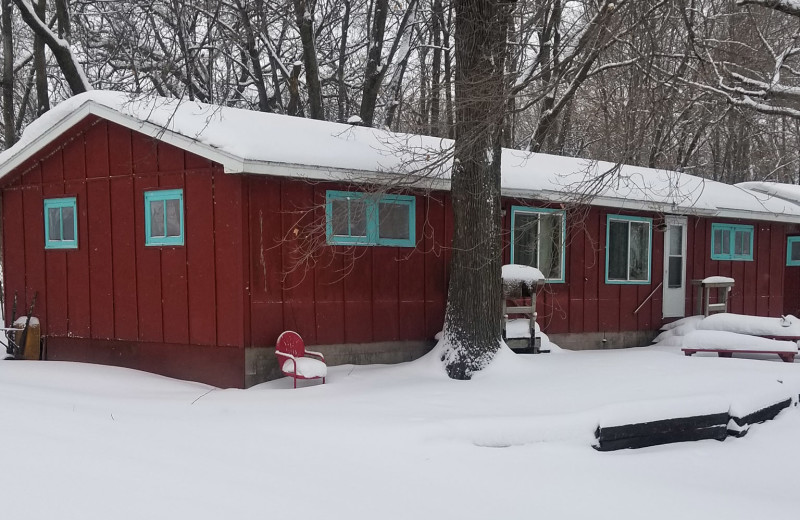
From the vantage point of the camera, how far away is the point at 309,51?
17328 mm

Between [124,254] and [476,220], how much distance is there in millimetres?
4715

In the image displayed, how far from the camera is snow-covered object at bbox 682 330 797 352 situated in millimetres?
10617

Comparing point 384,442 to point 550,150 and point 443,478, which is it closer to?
point 443,478

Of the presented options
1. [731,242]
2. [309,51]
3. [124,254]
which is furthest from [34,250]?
[731,242]

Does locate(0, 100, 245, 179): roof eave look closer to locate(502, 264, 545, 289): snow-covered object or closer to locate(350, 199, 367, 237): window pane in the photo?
locate(350, 199, 367, 237): window pane

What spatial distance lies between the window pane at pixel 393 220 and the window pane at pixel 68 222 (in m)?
4.45

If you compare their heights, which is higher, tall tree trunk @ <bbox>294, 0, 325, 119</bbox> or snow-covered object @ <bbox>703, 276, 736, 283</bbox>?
tall tree trunk @ <bbox>294, 0, 325, 119</bbox>

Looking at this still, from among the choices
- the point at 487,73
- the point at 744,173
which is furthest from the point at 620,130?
the point at 744,173

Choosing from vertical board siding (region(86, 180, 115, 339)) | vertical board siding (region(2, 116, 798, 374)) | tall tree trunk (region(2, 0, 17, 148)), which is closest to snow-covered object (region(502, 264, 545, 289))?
vertical board siding (region(2, 116, 798, 374))

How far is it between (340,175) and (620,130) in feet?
11.1

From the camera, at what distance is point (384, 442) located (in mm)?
5875

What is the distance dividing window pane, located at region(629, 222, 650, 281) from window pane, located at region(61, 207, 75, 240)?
909 cm

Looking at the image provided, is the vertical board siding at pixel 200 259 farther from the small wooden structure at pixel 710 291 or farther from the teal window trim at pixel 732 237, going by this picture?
the teal window trim at pixel 732 237

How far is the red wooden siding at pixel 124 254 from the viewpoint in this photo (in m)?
8.43
